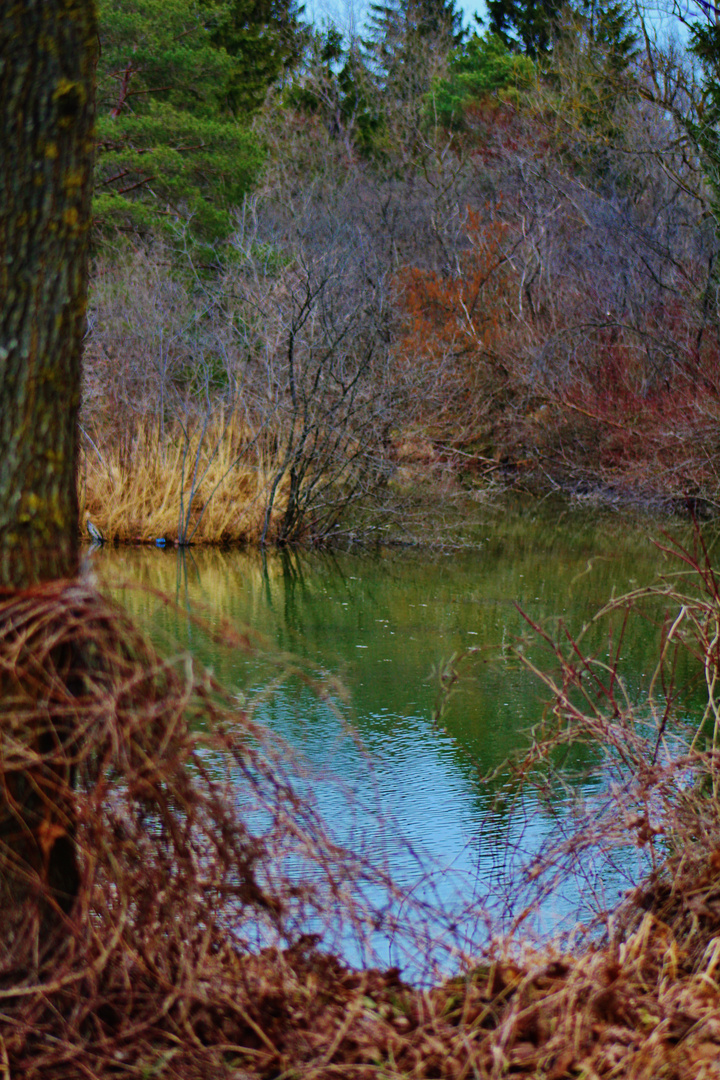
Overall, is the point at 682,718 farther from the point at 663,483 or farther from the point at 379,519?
the point at 663,483

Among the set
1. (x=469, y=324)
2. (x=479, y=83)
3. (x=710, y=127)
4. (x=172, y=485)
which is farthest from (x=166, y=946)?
(x=479, y=83)

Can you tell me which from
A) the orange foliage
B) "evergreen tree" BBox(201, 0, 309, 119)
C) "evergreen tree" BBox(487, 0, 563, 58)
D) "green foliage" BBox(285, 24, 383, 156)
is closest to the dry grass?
the orange foliage

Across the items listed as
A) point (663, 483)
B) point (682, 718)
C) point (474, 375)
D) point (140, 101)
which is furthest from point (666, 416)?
point (140, 101)

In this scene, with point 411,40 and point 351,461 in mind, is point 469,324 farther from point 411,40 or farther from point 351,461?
point 411,40

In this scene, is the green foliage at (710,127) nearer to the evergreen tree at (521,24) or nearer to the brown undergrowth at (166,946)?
the brown undergrowth at (166,946)

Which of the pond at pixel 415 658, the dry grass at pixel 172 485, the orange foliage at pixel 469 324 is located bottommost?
the pond at pixel 415 658

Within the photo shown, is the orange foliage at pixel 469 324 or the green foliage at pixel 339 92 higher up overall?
the green foliage at pixel 339 92

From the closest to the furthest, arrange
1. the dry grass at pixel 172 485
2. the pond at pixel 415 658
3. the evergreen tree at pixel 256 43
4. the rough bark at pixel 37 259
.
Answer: the rough bark at pixel 37 259
the pond at pixel 415 658
the dry grass at pixel 172 485
the evergreen tree at pixel 256 43

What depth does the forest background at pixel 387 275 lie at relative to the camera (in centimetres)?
1412

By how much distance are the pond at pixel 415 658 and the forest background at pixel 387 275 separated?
1.36 metres

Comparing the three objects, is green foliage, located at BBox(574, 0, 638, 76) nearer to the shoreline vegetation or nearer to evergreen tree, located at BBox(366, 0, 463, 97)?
the shoreline vegetation

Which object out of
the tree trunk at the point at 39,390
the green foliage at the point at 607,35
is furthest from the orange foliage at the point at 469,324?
the tree trunk at the point at 39,390

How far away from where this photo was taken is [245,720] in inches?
104

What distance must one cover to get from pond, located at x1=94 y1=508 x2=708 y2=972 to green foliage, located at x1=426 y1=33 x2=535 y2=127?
22.7 metres
